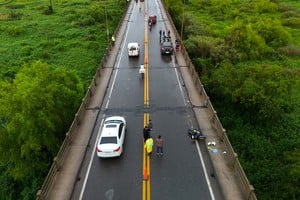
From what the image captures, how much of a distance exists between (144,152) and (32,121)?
771 cm

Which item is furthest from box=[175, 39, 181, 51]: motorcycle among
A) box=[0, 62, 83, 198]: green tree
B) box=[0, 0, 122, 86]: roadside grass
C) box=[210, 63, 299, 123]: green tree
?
box=[0, 62, 83, 198]: green tree

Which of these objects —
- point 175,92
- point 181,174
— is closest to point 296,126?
point 175,92

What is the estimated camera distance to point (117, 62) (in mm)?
36281

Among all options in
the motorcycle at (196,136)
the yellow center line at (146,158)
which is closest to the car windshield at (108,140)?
the yellow center line at (146,158)

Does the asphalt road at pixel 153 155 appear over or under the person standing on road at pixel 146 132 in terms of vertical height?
under

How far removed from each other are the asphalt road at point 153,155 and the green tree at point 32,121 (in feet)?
10.4

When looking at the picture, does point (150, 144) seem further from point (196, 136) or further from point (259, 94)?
point (259, 94)

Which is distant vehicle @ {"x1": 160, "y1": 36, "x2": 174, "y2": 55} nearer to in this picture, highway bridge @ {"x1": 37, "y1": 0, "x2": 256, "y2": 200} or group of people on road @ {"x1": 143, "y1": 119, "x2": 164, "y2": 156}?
highway bridge @ {"x1": 37, "y1": 0, "x2": 256, "y2": 200}

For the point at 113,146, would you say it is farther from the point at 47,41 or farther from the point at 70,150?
the point at 47,41

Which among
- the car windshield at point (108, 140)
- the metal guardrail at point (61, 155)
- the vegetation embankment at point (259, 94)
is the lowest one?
the vegetation embankment at point (259, 94)

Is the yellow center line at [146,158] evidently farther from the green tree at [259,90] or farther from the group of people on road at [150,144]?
the green tree at [259,90]

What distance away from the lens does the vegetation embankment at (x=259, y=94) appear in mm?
23469

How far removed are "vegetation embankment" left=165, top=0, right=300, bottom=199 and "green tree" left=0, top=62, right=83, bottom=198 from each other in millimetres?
13872

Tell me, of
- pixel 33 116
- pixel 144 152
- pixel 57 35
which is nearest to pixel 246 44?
pixel 144 152
